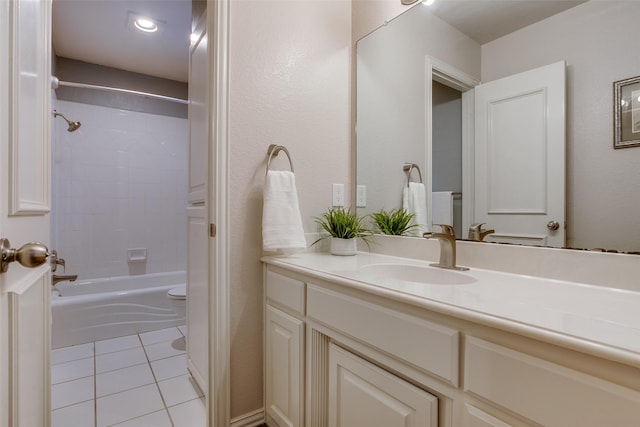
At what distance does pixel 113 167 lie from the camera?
9.96 feet

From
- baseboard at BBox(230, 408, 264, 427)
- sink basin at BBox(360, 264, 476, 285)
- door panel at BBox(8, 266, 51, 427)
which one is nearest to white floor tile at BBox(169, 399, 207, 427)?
baseboard at BBox(230, 408, 264, 427)

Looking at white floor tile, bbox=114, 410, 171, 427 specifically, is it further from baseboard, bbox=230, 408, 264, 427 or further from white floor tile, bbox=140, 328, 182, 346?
white floor tile, bbox=140, 328, 182, 346

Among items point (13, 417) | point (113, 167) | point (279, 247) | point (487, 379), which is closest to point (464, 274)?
point (487, 379)

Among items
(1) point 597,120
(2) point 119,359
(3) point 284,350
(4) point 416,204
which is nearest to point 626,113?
(1) point 597,120

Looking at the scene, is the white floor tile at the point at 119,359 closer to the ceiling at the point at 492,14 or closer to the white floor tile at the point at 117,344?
the white floor tile at the point at 117,344

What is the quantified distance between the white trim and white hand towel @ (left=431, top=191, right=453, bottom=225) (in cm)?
89

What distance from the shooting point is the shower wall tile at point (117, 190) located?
9.35 feet

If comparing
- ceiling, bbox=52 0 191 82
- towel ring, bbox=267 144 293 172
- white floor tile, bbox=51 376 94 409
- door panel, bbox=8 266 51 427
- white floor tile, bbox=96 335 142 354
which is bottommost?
white floor tile, bbox=96 335 142 354

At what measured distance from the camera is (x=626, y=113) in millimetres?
864

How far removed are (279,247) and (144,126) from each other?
266 cm

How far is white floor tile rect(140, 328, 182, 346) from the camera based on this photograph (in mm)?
2408

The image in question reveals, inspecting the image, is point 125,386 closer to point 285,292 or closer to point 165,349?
point 165,349

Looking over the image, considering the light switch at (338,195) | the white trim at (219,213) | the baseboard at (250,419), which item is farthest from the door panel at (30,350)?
the light switch at (338,195)

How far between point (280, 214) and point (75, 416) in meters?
1.40
